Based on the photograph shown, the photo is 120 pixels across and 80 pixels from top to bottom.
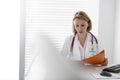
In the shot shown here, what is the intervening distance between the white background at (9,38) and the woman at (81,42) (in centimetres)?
94

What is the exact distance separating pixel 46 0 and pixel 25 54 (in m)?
0.80

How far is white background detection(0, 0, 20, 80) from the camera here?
3.18 m

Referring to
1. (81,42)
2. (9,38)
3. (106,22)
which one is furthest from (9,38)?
(106,22)

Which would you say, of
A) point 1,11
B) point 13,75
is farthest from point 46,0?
point 13,75

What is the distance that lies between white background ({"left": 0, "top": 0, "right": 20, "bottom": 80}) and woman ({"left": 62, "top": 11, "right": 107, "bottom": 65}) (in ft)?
3.10

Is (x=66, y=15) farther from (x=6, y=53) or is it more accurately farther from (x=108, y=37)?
(x=6, y=53)

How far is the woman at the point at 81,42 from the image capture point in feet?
8.14

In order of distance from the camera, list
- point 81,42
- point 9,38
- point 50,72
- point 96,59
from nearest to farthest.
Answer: point 50,72 < point 96,59 < point 81,42 < point 9,38

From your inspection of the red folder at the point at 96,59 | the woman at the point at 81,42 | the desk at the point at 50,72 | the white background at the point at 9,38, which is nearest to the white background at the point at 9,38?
the white background at the point at 9,38

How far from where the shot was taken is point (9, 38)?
127 inches

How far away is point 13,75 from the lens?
329cm

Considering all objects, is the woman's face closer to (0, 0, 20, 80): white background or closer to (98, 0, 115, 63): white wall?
(98, 0, 115, 63): white wall

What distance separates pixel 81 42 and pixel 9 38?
113 centimetres

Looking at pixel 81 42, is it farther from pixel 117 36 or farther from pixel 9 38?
pixel 9 38
